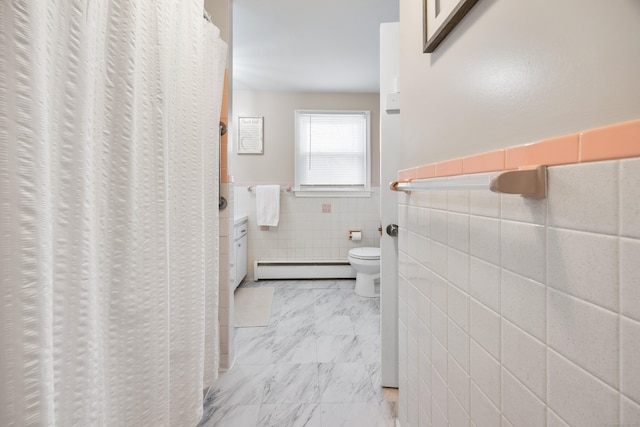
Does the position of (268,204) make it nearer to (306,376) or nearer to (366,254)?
(366,254)

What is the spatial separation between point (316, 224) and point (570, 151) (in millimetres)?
2813

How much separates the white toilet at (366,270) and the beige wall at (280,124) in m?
1.16

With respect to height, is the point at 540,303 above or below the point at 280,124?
below

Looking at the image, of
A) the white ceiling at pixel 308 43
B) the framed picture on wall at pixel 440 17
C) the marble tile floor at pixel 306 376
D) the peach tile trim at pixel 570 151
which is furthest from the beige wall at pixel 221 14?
the marble tile floor at pixel 306 376

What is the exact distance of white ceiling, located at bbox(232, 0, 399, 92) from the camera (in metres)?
1.84

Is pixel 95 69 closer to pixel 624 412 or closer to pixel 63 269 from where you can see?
pixel 63 269

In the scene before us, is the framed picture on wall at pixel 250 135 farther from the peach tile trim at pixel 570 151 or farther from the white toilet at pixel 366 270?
the peach tile trim at pixel 570 151

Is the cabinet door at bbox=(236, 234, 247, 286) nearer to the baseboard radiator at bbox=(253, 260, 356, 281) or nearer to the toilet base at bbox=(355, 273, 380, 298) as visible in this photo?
the baseboard radiator at bbox=(253, 260, 356, 281)

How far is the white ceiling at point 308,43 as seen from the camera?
1844mm

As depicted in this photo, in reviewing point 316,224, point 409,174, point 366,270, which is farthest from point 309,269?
point 409,174

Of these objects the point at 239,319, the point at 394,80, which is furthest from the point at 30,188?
the point at 239,319

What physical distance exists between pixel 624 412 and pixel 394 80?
135 centimetres

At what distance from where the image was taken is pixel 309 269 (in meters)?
3.10

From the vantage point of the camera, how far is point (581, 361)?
37 centimetres
